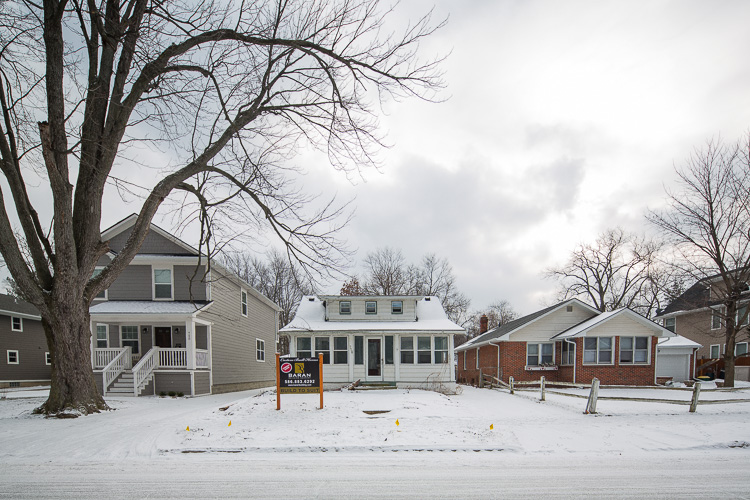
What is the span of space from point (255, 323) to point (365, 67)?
64.2 ft

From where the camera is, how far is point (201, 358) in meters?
20.6

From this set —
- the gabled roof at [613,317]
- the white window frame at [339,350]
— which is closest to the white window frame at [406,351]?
the white window frame at [339,350]

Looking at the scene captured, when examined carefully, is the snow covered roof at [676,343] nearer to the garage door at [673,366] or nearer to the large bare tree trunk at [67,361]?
the garage door at [673,366]

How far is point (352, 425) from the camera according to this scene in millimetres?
10078

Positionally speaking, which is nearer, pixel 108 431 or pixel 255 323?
pixel 108 431

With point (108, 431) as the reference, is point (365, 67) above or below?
above

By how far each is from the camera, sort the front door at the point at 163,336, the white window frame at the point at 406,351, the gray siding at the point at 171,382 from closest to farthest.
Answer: the gray siding at the point at 171,382
the white window frame at the point at 406,351
the front door at the point at 163,336

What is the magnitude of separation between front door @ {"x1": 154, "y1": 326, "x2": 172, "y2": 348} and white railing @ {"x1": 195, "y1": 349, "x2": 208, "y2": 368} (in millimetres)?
1921

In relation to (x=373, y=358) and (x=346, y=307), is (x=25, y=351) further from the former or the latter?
(x=373, y=358)

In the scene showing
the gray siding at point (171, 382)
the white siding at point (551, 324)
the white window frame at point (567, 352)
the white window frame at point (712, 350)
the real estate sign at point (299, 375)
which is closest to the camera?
the real estate sign at point (299, 375)

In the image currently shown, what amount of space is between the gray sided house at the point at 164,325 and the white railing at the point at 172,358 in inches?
1.6

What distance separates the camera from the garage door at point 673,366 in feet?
90.8

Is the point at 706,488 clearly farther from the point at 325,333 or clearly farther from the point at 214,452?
the point at 325,333

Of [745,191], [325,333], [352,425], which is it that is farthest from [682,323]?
[352,425]
